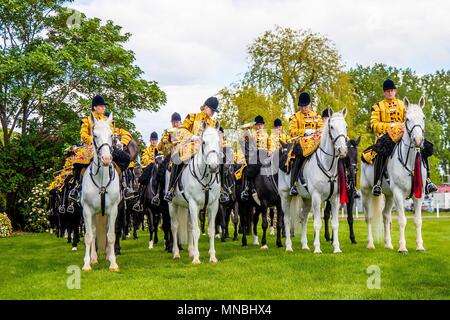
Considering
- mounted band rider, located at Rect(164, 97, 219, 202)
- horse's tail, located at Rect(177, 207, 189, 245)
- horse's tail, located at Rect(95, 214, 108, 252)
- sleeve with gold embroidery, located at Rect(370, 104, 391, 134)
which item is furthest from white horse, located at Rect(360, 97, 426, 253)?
horse's tail, located at Rect(95, 214, 108, 252)

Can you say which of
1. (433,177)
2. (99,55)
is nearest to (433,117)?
(433,177)

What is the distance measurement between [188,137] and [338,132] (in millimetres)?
3264

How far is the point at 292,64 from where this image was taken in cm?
3725

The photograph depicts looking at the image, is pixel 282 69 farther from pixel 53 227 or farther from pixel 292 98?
pixel 53 227

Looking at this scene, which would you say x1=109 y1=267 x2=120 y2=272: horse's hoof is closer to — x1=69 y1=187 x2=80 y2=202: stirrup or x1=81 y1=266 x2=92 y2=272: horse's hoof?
x1=81 y1=266 x2=92 y2=272: horse's hoof

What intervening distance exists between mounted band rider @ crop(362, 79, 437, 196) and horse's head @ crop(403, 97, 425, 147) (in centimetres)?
73

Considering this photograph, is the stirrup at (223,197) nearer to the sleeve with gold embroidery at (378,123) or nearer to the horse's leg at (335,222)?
the horse's leg at (335,222)

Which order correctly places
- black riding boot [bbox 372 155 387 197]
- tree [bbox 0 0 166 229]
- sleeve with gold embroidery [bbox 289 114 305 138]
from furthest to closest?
tree [bbox 0 0 166 229] < sleeve with gold embroidery [bbox 289 114 305 138] < black riding boot [bbox 372 155 387 197]

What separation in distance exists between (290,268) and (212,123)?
361 cm

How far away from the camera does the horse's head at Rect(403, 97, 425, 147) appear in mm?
11797

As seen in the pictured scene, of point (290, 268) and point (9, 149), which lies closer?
point (290, 268)

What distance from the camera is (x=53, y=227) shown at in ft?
88.3

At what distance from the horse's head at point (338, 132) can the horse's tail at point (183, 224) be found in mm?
3901

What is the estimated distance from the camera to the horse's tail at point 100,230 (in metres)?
12.7
